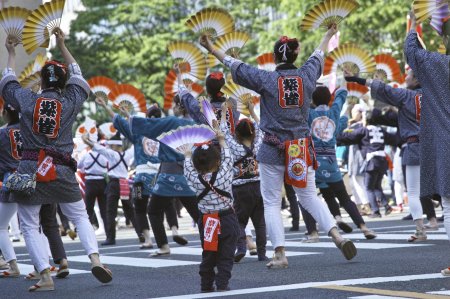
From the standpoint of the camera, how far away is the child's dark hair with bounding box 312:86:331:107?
12.1 metres

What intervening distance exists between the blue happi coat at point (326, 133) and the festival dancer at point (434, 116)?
4009 mm

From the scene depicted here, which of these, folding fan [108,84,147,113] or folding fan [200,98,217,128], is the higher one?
folding fan [108,84,147,113]

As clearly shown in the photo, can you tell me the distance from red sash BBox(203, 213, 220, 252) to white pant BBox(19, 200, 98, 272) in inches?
51.5

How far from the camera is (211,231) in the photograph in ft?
24.7

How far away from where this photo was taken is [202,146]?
7703 millimetres

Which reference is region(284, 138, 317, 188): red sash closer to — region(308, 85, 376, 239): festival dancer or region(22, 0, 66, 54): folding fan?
region(22, 0, 66, 54): folding fan

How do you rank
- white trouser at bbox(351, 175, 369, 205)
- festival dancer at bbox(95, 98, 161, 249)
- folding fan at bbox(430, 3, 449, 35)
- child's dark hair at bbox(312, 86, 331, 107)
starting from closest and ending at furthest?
1. folding fan at bbox(430, 3, 449, 35)
2. child's dark hair at bbox(312, 86, 331, 107)
3. festival dancer at bbox(95, 98, 161, 249)
4. white trouser at bbox(351, 175, 369, 205)

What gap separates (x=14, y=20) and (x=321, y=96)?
14.6 ft

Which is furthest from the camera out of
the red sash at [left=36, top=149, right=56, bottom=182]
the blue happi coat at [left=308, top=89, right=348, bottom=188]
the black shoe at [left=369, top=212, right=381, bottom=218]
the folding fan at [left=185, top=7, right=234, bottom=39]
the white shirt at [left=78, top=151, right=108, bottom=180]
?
the black shoe at [left=369, top=212, right=381, bottom=218]

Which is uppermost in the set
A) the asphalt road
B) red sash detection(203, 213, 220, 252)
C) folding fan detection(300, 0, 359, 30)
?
folding fan detection(300, 0, 359, 30)

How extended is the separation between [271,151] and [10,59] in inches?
94.8

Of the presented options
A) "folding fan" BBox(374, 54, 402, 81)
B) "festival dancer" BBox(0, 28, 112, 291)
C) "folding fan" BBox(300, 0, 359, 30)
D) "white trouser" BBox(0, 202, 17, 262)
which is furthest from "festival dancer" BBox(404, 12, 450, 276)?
"folding fan" BBox(374, 54, 402, 81)

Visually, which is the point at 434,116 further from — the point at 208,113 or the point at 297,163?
the point at 208,113

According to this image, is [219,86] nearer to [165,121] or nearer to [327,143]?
[165,121]
